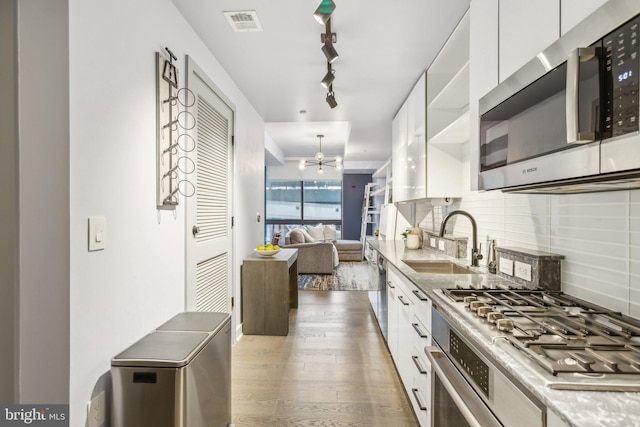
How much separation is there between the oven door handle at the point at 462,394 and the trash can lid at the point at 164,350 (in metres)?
1.03

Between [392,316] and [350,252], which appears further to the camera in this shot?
[350,252]

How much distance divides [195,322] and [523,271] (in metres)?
1.77

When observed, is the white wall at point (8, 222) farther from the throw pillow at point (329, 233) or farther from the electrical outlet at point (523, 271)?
the throw pillow at point (329, 233)

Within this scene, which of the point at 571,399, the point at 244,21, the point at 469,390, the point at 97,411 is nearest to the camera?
the point at 571,399

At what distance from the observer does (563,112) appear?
998 mm

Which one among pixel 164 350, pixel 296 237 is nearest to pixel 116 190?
pixel 164 350

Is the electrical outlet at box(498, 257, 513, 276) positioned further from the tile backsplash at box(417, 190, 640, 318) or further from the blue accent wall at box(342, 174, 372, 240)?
the blue accent wall at box(342, 174, 372, 240)

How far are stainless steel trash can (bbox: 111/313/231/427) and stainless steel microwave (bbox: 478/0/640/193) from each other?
1.53 m

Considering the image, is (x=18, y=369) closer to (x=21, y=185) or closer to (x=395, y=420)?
(x=21, y=185)

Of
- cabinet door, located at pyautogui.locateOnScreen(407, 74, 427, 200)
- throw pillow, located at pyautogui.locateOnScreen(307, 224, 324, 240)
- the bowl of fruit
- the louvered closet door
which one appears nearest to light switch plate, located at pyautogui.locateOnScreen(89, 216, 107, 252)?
the louvered closet door

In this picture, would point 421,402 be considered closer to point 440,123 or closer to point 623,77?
point 623,77

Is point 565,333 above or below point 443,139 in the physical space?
below

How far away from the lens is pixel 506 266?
187 cm
